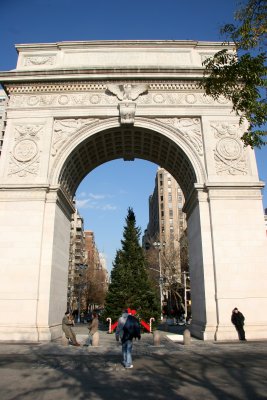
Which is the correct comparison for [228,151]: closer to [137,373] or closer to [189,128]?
[189,128]

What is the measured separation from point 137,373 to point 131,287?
1592cm

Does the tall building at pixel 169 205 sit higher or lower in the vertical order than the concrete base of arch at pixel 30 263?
higher

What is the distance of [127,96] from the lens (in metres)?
20.4

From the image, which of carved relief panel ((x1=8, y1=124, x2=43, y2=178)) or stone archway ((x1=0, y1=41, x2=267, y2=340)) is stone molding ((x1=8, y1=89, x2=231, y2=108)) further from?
carved relief panel ((x1=8, y1=124, x2=43, y2=178))

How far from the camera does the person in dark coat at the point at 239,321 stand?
51.5ft

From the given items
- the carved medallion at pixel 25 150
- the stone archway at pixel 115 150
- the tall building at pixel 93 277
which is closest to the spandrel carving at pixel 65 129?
the stone archway at pixel 115 150

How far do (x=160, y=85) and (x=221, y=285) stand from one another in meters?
12.3

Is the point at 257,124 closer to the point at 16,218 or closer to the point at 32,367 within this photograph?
the point at 32,367

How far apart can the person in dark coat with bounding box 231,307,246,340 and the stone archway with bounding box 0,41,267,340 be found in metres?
0.39

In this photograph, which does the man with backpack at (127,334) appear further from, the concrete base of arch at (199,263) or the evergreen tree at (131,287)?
the evergreen tree at (131,287)

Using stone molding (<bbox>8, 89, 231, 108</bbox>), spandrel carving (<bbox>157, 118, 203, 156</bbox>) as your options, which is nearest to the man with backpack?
spandrel carving (<bbox>157, 118, 203, 156</bbox>)

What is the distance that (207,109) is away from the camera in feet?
→ 66.4

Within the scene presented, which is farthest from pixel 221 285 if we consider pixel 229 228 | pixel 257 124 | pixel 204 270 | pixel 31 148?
pixel 31 148

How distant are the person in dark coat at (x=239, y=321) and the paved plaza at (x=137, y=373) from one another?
1995 mm
